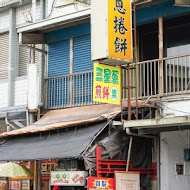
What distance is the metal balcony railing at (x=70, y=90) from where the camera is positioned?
16.1m

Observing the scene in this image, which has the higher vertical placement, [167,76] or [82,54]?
[82,54]

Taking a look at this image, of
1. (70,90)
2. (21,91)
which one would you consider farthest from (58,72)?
(21,91)

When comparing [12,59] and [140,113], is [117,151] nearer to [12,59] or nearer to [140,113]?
[140,113]

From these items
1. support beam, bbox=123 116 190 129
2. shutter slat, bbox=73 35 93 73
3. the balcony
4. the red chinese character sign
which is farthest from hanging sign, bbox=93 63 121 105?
shutter slat, bbox=73 35 93 73

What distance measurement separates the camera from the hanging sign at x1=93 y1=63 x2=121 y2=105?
525 inches

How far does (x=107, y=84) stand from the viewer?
1353 cm

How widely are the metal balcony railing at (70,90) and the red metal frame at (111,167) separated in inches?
103

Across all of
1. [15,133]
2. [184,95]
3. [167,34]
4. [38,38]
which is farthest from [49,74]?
[184,95]

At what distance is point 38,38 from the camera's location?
17.3 metres

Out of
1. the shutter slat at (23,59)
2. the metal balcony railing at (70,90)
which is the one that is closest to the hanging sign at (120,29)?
the metal balcony railing at (70,90)

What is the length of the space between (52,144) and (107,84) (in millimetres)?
2148

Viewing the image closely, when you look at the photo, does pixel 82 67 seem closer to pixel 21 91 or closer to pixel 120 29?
pixel 21 91

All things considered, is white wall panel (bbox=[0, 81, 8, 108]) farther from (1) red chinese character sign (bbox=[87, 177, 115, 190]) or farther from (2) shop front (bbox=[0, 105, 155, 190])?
(1) red chinese character sign (bbox=[87, 177, 115, 190])

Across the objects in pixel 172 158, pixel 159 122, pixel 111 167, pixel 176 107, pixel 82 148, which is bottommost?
pixel 111 167
